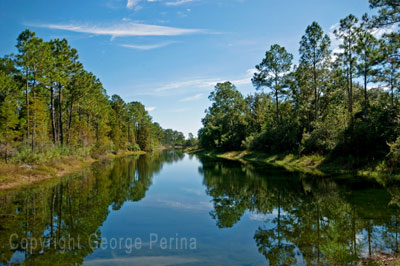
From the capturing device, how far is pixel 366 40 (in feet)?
83.2

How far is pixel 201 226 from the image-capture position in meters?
10.6

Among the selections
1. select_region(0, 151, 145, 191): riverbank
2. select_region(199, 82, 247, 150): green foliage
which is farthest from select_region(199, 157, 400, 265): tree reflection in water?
select_region(199, 82, 247, 150): green foliage

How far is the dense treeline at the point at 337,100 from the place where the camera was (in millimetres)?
18150

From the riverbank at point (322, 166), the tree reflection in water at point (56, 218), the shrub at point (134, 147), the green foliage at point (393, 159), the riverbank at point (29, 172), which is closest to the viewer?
the tree reflection in water at point (56, 218)

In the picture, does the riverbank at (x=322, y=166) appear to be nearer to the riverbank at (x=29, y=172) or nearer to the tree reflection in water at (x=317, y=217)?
the tree reflection in water at (x=317, y=217)

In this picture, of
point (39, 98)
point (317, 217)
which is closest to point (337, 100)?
point (317, 217)

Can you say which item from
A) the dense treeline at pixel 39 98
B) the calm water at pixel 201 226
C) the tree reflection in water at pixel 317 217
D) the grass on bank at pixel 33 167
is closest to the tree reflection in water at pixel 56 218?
the calm water at pixel 201 226

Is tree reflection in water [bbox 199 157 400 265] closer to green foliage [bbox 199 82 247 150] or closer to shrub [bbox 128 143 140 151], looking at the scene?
green foliage [bbox 199 82 247 150]

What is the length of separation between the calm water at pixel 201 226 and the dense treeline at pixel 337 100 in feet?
25.3

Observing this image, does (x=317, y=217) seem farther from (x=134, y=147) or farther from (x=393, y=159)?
(x=134, y=147)

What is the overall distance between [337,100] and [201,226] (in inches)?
1220

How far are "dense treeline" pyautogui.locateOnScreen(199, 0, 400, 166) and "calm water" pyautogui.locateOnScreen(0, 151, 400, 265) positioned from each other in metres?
7.70

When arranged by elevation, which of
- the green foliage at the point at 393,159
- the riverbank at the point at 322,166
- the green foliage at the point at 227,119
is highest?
the green foliage at the point at 227,119

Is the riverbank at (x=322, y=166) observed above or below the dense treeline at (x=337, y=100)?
below
